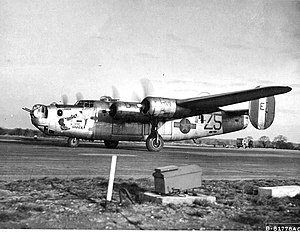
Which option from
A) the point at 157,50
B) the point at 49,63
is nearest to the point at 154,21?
the point at 157,50

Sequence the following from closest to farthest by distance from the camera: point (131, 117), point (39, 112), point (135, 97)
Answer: point (39, 112), point (135, 97), point (131, 117)

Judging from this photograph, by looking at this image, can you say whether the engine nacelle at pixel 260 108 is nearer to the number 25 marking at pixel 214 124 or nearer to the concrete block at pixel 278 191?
the number 25 marking at pixel 214 124

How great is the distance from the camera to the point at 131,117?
13.2 meters

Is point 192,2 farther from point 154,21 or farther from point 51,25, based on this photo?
point 51,25

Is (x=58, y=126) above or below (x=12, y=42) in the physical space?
below

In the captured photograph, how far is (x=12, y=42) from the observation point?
598cm

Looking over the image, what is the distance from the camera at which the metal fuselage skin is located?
510 inches

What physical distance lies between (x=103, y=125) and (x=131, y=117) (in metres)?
1.35

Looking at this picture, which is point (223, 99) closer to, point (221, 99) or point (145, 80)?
point (221, 99)

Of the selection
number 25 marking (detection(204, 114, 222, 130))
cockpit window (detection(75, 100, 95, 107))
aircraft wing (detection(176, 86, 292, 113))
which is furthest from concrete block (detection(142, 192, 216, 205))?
number 25 marking (detection(204, 114, 222, 130))

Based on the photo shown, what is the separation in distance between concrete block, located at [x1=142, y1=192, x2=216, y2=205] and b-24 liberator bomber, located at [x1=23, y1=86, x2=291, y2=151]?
7.25 metres

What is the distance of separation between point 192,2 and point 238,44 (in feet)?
5.02

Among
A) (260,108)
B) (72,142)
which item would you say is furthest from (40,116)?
(260,108)

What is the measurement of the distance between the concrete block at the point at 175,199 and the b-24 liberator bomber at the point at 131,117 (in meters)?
7.25
